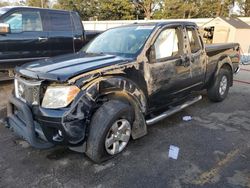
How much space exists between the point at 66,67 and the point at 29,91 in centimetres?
51

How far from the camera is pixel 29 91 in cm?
289

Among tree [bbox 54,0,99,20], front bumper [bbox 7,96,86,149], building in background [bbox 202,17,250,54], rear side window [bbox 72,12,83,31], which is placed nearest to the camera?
front bumper [bbox 7,96,86,149]

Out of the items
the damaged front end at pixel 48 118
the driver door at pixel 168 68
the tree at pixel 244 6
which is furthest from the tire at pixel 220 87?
the tree at pixel 244 6

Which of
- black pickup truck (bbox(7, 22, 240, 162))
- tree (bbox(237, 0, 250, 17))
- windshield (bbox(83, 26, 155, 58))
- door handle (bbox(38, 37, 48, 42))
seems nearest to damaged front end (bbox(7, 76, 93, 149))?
black pickup truck (bbox(7, 22, 240, 162))

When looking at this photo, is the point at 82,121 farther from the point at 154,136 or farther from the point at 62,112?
the point at 154,136

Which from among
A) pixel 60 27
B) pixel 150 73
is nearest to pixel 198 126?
pixel 150 73

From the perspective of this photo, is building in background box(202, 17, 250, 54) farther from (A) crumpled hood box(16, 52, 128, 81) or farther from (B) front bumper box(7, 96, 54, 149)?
(B) front bumper box(7, 96, 54, 149)

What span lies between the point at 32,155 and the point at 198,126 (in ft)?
8.90

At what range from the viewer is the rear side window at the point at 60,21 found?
22.3 feet

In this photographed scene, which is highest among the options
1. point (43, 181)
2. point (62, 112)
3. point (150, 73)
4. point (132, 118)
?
point (150, 73)

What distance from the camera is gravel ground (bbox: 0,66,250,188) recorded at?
278 cm

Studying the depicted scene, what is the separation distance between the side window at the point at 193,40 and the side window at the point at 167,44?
1.39 feet

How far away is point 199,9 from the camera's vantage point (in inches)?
1391

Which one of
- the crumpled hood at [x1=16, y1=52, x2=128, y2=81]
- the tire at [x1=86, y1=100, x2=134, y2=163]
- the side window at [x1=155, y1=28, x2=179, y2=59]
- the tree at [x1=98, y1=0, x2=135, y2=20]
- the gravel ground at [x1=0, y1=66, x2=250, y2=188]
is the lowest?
the gravel ground at [x1=0, y1=66, x2=250, y2=188]
